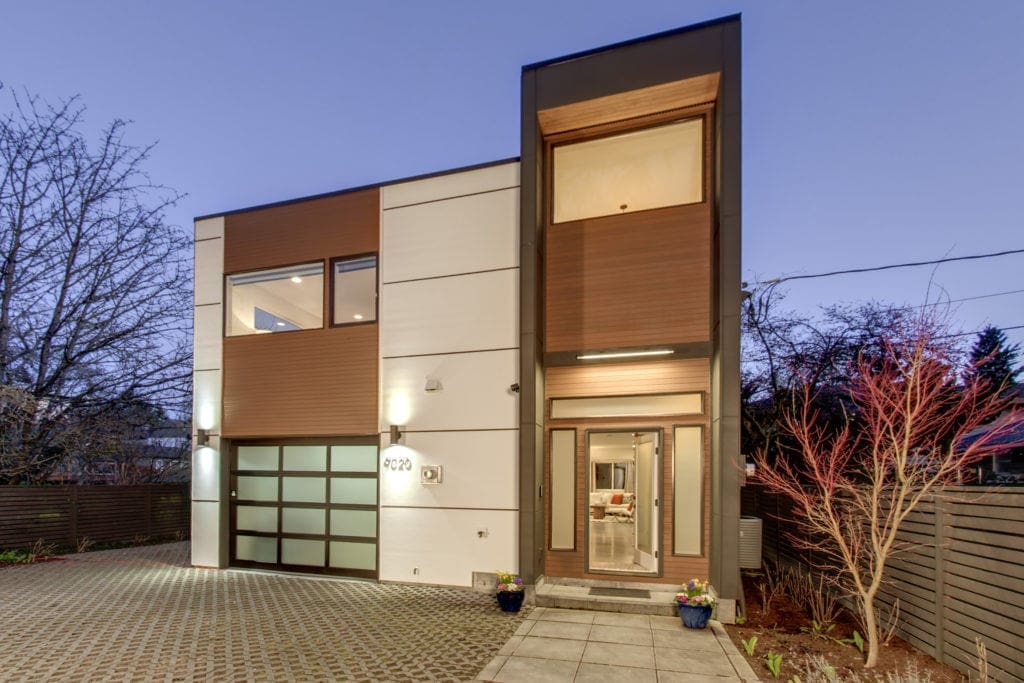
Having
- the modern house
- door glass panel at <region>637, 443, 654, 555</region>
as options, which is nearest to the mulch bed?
the modern house

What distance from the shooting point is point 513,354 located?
22.0ft

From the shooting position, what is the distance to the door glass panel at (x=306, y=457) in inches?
306

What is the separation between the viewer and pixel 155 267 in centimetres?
1192

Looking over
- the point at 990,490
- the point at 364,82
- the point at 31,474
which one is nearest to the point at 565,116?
the point at 990,490

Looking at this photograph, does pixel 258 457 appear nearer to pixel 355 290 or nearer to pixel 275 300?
pixel 275 300

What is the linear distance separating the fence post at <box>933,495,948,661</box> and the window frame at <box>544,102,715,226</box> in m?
4.01

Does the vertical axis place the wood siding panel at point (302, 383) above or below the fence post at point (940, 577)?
above

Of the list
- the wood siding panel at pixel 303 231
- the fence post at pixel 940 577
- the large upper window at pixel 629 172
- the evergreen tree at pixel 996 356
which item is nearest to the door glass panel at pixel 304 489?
the wood siding panel at pixel 303 231

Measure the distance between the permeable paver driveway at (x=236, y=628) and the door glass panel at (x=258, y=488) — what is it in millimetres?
1108

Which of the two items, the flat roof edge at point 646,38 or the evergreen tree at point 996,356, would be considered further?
the evergreen tree at point 996,356

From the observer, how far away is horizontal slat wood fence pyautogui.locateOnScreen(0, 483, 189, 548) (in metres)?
8.91

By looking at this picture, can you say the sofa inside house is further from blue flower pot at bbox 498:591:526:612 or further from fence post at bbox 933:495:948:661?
fence post at bbox 933:495:948:661

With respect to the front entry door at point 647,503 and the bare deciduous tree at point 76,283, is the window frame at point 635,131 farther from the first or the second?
the bare deciduous tree at point 76,283

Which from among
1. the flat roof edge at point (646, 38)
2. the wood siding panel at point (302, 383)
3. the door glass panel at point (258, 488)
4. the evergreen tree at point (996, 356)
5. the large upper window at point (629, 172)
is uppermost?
the flat roof edge at point (646, 38)
